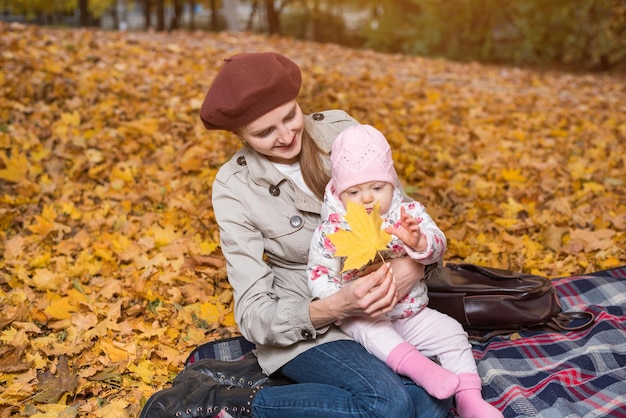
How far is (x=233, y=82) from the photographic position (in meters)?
2.19

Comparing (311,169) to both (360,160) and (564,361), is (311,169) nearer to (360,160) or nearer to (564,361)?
(360,160)

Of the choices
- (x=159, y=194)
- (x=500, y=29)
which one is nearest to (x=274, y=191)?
(x=159, y=194)

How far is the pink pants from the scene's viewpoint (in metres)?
2.19

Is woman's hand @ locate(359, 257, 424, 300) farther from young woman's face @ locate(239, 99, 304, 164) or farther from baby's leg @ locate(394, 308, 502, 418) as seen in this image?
young woman's face @ locate(239, 99, 304, 164)

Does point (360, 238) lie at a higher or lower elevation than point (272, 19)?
lower

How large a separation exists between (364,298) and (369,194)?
394mm

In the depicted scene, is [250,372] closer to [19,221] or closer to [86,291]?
[86,291]

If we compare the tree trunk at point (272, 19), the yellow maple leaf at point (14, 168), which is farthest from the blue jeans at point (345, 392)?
the tree trunk at point (272, 19)

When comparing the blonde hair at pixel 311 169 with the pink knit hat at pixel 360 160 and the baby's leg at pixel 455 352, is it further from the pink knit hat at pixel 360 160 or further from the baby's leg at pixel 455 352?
the baby's leg at pixel 455 352

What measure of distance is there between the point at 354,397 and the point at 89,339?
1422 mm

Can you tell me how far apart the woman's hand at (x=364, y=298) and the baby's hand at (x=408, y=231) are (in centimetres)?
11

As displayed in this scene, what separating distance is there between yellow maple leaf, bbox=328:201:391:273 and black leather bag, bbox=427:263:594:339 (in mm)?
859

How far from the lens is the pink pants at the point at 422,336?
219 centimetres

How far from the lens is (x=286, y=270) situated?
2.50 metres
